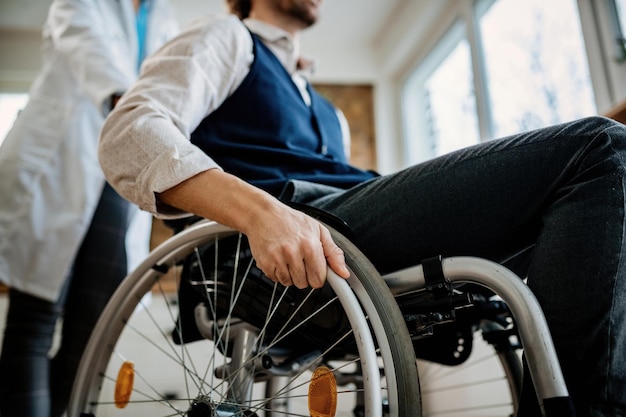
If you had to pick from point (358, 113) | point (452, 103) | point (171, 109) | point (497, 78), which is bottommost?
point (171, 109)

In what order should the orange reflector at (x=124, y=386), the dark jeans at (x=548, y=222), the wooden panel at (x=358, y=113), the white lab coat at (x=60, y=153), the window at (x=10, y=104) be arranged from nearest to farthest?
1. the dark jeans at (x=548, y=222)
2. the orange reflector at (x=124, y=386)
3. the white lab coat at (x=60, y=153)
4. the window at (x=10, y=104)
5. the wooden panel at (x=358, y=113)

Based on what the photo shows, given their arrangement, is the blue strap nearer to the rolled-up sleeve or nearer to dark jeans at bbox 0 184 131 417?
dark jeans at bbox 0 184 131 417

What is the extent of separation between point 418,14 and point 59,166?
1.92 m

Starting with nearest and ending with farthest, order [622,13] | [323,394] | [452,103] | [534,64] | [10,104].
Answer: [323,394], [622,13], [534,64], [452,103], [10,104]

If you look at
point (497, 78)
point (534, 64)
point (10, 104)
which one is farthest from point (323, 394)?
point (10, 104)

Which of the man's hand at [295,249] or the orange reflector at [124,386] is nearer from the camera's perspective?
the man's hand at [295,249]

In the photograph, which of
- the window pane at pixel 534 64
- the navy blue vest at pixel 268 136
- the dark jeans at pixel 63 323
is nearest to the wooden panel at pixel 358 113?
the window pane at pixel 534 64

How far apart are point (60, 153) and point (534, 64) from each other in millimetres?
1625

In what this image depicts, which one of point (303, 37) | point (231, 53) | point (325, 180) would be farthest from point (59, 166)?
point (303, 37)

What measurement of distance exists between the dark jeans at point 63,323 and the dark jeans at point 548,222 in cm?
78

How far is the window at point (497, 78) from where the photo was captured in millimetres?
1749

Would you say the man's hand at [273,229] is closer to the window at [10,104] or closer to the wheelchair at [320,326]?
the wheelchair at [320,326]

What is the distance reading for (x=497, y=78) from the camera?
7.22ft

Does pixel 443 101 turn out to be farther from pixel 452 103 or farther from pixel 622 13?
pixel 622 13
